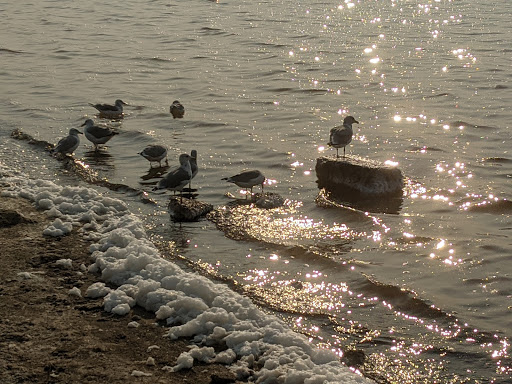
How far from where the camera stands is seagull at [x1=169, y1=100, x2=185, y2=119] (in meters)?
18.6

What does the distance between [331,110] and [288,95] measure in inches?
73.9

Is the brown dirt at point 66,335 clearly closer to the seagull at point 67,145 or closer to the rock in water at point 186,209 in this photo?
the rock in water at point 186,209

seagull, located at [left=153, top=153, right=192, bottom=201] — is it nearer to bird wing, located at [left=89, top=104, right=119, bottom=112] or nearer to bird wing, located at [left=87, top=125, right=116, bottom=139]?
bird wing, located at [left=87, top=125, right=116, bottom=139]

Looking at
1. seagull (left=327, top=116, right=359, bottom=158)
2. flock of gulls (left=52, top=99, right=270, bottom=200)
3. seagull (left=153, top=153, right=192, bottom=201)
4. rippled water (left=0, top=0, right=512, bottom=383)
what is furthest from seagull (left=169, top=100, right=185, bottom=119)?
seagull (left=153, top=153, right=192, bottom=201)

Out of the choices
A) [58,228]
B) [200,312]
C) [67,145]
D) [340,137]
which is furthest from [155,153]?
[200,312]

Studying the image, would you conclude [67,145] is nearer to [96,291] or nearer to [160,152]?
[160,152]

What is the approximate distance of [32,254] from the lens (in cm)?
938

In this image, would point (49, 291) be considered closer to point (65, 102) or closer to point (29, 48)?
point (65, 102)

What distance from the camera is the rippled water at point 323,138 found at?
30.9 ft

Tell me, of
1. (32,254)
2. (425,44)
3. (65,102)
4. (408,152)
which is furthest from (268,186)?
(425,44)

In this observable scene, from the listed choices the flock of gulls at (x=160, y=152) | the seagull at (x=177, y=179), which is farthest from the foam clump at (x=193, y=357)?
the seagull at (x=177, y=179)

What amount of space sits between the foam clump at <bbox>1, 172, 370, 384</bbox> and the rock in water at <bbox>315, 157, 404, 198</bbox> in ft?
14.2

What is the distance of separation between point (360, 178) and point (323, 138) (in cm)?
362

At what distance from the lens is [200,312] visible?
27.0 ft
